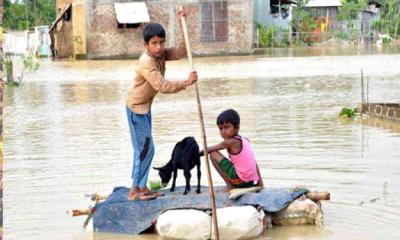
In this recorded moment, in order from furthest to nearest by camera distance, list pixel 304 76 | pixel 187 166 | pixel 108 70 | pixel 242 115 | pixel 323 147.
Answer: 1. pixel 108 70
2. pixel 304 76
3. pixel 242 115
4. pixel 323 147
5. pixel 187 166

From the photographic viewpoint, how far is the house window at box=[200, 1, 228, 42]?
1567 inches

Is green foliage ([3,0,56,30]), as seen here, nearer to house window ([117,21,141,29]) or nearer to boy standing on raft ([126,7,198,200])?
house window ([117,21,141,29])

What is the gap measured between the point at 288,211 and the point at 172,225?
93 cm

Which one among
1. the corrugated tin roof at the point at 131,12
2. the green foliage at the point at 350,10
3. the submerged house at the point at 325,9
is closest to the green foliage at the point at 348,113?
the corrugated tin roof at the point at 131,12

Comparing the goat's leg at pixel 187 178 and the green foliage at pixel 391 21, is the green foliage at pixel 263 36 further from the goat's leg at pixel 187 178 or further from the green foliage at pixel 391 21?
the goat's leg at pixel 187 178

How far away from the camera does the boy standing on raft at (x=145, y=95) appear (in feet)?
21.7

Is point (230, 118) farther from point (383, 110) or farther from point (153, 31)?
point (383, 110)

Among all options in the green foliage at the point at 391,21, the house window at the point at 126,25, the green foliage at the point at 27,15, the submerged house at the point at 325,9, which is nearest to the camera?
the house window at the point at 126,25

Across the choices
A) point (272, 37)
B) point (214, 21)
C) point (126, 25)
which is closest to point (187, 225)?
point (126, 25)

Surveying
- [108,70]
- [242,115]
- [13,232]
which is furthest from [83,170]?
[108,70]

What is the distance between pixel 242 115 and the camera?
13891 millimetres

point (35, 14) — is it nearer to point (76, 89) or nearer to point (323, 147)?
point (76, 89)

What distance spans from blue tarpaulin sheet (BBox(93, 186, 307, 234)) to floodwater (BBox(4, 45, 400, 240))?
4.7 inches

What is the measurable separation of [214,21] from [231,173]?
33324mm
